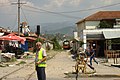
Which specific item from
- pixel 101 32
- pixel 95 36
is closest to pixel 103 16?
pixel 101 32

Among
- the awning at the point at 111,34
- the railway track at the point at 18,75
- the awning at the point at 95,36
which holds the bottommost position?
the railway track at the point at 18,75

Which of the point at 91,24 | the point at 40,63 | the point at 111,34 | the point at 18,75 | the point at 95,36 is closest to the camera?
the point at 40,63

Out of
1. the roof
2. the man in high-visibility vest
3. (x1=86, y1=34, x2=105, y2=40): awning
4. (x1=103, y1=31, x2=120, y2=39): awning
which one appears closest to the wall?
the roof

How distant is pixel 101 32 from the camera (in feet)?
Result: 163

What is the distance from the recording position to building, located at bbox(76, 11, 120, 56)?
155 ft

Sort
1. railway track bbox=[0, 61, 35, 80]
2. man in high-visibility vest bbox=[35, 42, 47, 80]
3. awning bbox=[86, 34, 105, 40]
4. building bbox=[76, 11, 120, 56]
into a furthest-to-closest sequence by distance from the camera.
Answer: awning bbox=[86, 34, 105, 40], building bbox=[76, 11, 120, 56], railway track bbox=[0, 61, 35, 80], man in high-visibility vest bbox=[35, 42, 47, 80]

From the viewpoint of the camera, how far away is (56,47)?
9650 cm

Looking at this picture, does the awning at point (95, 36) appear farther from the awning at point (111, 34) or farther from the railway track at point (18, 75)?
the railway track at point (18, 75)

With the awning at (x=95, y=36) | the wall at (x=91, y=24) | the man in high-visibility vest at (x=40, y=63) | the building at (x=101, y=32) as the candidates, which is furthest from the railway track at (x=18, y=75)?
the wall at (x=91, y=24)

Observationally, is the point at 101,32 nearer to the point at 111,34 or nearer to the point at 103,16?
the point at 111,34

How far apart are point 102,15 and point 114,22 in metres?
5.28

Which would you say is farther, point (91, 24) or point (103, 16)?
point (103, 16)

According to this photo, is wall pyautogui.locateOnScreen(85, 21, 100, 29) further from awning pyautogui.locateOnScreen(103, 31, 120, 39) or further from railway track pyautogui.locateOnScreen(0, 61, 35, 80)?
railway track pyautogui.locateOnScreen(0, 61, 35, 80)

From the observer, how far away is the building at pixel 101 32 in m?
47.4
